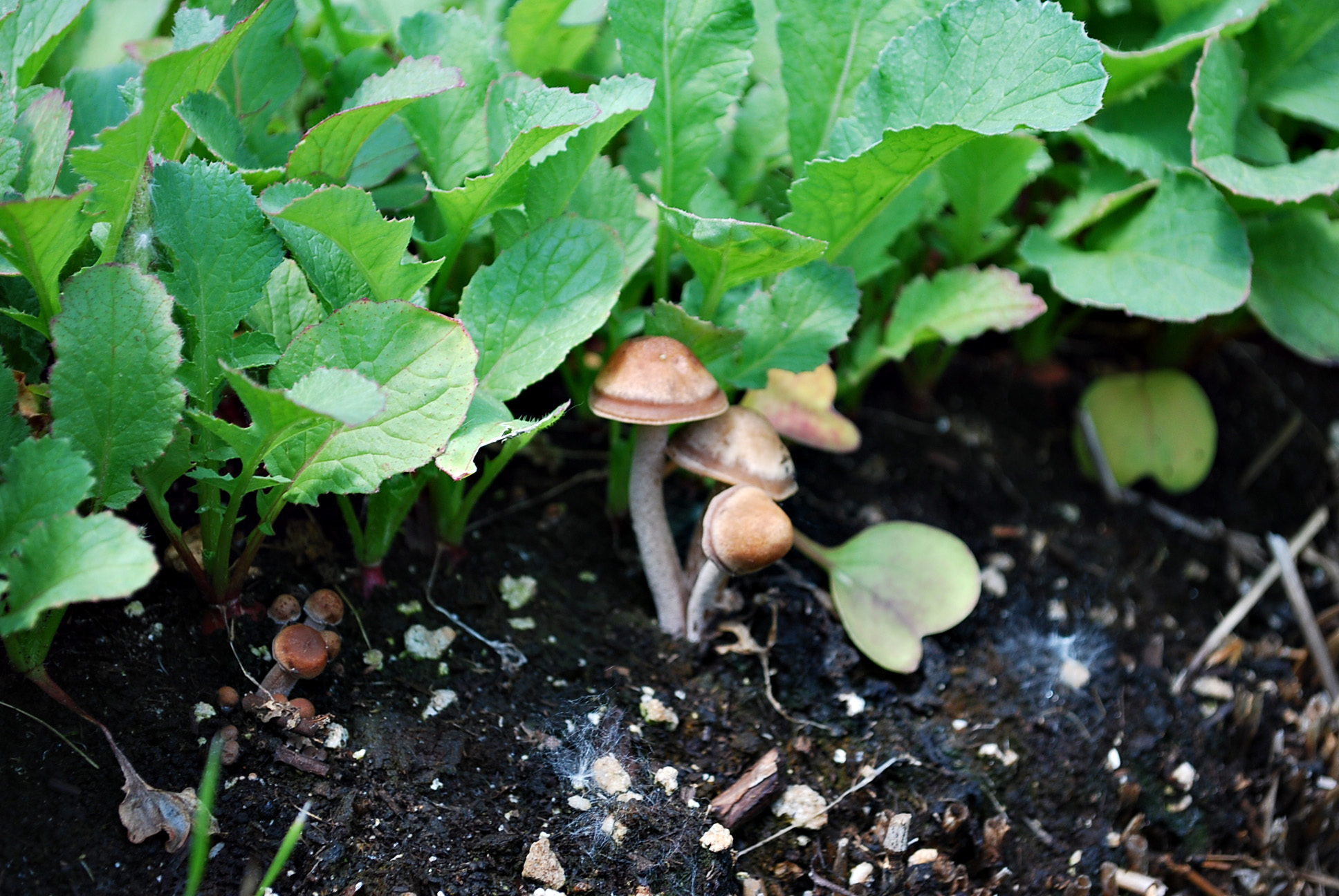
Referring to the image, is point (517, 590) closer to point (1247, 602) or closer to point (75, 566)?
point (75, 566)

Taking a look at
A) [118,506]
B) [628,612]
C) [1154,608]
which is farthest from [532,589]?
[1154,608]

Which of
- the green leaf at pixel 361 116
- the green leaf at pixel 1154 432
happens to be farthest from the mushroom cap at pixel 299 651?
the green leaf at pixel 1154 432

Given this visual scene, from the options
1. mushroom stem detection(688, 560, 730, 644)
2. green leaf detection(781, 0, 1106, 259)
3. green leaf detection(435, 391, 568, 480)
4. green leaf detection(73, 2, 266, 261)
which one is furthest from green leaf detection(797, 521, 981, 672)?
green leaf detection(73, 2, 266, 261)

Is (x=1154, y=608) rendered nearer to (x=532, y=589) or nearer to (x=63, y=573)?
(x=532, y=589)

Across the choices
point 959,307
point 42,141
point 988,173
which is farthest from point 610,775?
point 988,173

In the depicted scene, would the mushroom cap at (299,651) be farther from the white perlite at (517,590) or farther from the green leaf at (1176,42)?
the green leaf at (1176,42)
